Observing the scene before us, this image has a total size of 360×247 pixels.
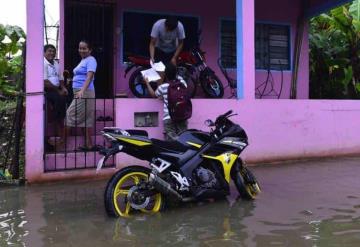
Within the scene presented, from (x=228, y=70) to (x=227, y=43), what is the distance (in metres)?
0.60

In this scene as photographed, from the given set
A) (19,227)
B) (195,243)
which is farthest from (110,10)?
(195,243)

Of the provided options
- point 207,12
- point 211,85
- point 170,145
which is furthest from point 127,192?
point 207,12

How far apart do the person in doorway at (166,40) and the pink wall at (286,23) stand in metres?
2.97

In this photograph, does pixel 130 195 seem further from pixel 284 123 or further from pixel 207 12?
pixel 207 12

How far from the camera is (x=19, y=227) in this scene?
477 centimetres

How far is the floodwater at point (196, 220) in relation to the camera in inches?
171

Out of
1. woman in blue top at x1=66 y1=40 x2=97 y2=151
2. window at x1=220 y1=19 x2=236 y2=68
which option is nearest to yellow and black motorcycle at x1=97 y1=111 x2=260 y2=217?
woman in blue top at x1=66 y1=40 x2=97 y2=151

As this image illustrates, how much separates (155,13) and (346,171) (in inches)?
196

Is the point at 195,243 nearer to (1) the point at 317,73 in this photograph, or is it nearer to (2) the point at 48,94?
(2) the point at 48,94

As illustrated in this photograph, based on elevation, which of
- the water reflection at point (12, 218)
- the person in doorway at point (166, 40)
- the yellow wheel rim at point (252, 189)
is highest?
the person in doorway at point (166, 40)

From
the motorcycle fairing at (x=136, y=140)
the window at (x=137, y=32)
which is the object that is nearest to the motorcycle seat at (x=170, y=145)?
the motorcycle fairing at (x=136, y=140)

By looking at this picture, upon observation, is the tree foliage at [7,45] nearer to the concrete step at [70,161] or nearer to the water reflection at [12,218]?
the concrete step at [70,161]

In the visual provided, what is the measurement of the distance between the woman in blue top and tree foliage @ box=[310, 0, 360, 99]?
7215 millimetres

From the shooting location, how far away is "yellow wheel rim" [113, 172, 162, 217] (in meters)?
5.06
